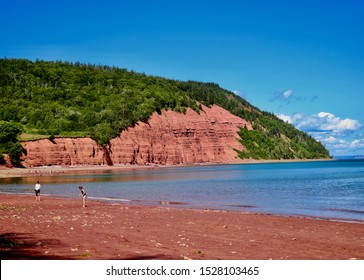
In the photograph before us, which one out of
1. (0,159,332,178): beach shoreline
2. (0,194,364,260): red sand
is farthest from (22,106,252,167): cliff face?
(0,194,364,260): red sand

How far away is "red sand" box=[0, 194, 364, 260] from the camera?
40.4 ft

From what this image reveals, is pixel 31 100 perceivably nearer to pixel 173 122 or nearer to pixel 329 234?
pixel 173 122

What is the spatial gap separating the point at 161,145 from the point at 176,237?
119 m

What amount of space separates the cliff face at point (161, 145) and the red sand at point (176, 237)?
78269 millimetres

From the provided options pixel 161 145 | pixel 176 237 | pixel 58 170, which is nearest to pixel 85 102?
pixel 161 145

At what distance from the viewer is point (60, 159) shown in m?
99.7

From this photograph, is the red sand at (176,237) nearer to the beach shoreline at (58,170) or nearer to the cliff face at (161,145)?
the beach shoreline at (58,170)

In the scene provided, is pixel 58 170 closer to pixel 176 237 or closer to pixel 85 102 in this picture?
pixel 85 102

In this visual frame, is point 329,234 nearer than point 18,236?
No

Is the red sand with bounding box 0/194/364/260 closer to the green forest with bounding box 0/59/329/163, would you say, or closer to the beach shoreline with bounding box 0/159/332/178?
the beach shoreline with bounding box 0/159/332/178

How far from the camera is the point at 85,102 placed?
137 meters

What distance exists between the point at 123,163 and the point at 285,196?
8239 centimetres

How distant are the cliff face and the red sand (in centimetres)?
7827
